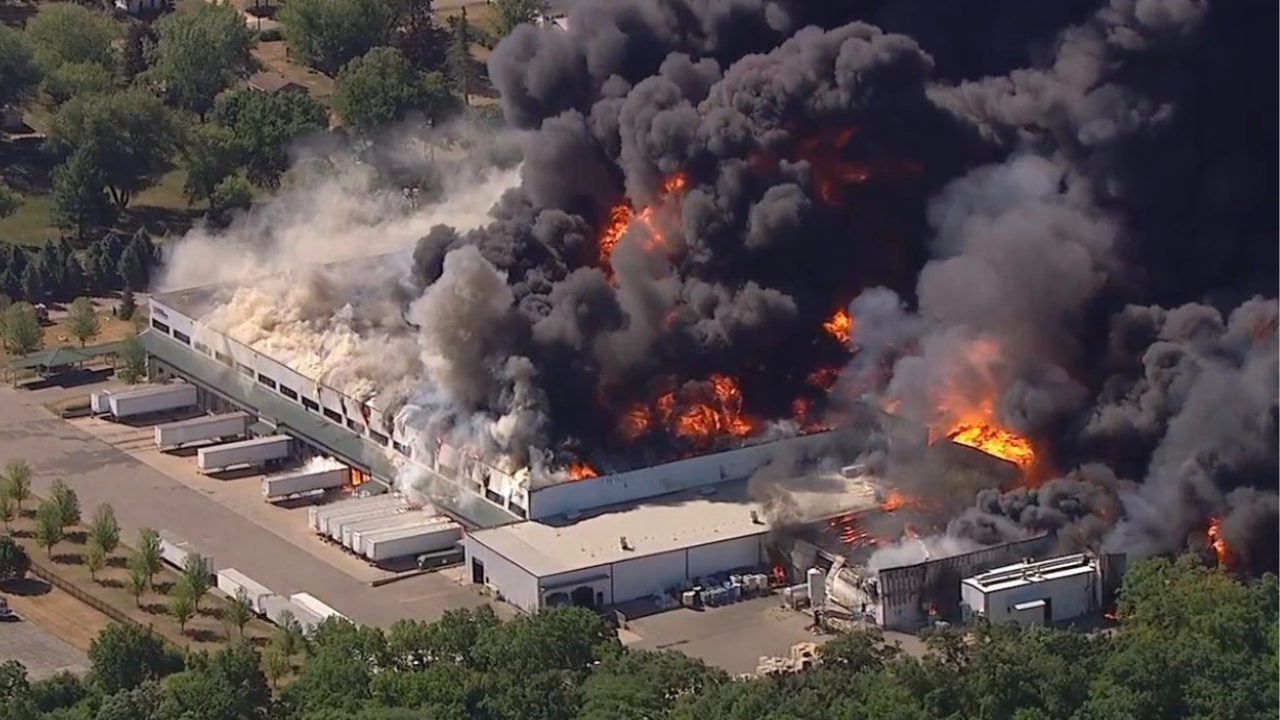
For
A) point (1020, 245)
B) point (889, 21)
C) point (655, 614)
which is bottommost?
point (655, 614)

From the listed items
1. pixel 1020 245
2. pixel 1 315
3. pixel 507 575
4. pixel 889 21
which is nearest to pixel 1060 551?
pixel 1020 245

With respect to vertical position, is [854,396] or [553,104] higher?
[553,104]

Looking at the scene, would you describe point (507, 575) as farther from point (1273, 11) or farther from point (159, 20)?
point (159, 20)

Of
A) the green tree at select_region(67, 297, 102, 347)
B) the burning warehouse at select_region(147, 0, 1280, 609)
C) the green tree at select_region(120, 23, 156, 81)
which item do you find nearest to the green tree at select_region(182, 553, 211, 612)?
the burning warehouse at select_region(147, 0, 1280, 609)

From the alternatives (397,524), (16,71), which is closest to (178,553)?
(397,524)

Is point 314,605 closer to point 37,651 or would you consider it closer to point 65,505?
point 37,651
